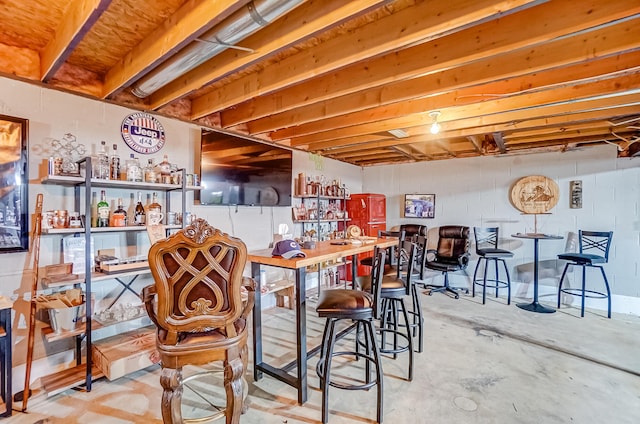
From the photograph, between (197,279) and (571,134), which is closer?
(197,279)

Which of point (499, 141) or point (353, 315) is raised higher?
point (499, 141)

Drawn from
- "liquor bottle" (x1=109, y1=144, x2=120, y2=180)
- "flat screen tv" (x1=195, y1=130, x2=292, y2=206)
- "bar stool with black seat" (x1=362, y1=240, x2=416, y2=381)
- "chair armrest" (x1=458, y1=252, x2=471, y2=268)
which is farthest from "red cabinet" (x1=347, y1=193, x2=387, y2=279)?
"liquor bottle" (x1=109, y1=144, x2=120, y2=180)

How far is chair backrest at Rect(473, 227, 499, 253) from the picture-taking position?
503 centimetres

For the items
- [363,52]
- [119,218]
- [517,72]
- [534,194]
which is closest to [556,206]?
[534,194]

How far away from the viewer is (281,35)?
191 centimetres

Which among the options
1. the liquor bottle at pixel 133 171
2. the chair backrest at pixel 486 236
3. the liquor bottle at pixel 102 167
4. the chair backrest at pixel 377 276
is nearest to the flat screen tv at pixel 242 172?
the liquor bottle at pixel 133 171

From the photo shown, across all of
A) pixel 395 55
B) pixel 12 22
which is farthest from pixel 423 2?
pixel 12 22

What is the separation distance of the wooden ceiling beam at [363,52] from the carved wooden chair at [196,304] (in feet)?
4.76

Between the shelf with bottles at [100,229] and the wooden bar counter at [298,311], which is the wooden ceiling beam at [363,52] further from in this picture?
the wooden bar counter at [298,311]

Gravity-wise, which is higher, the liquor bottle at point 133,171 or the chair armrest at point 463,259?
the liquor bottle at point 133,171

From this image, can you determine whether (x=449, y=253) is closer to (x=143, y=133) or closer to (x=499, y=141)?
(x=499, y=141)

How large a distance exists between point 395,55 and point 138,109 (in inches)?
95.3

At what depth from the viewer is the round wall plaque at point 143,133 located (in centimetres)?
293

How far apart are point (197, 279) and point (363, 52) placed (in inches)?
68.0
